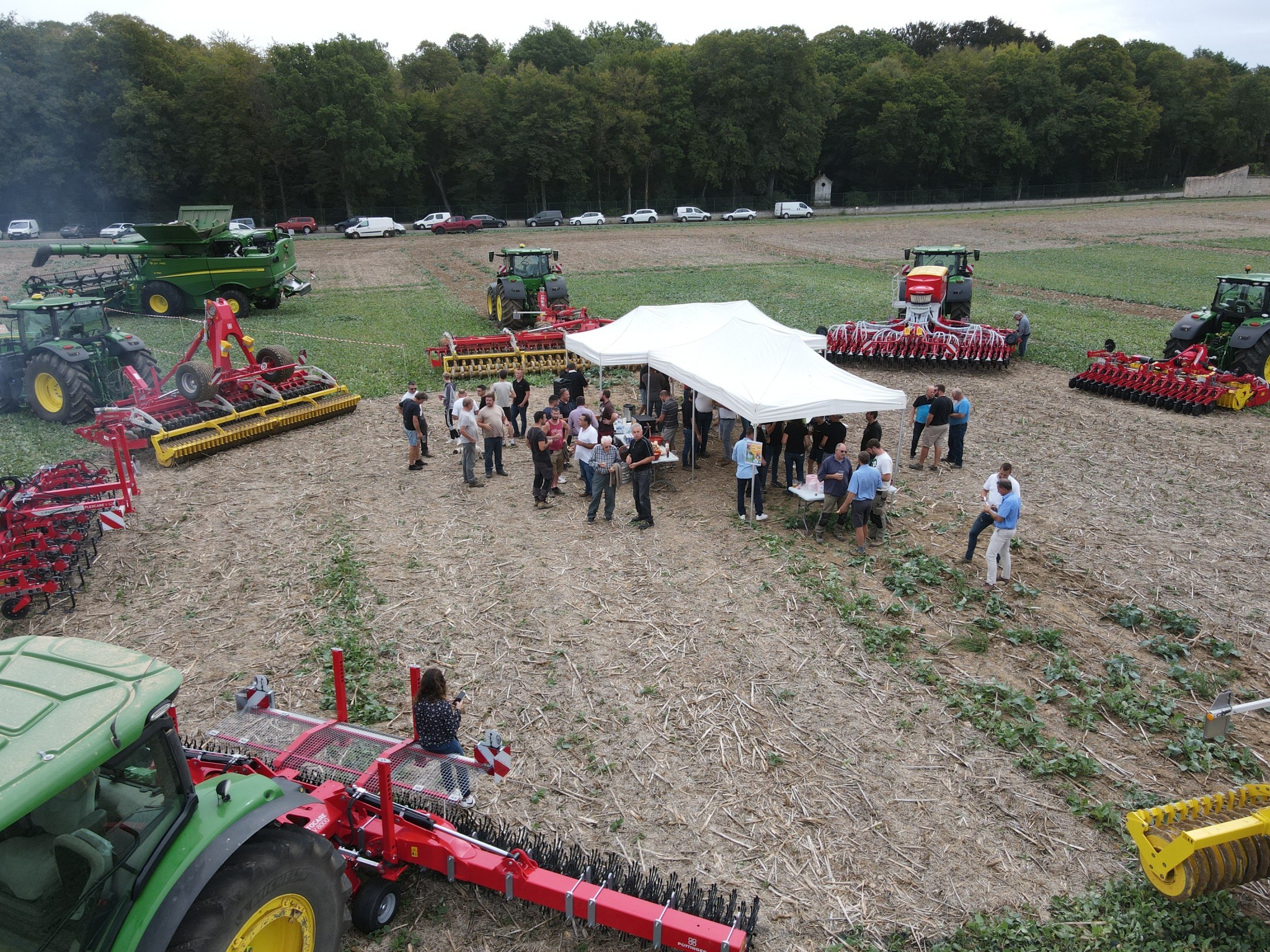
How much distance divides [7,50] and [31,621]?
192 feet

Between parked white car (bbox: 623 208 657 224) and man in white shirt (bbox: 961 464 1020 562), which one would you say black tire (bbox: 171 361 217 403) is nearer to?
man in white shirt (bbox: 961 464 1020 562)

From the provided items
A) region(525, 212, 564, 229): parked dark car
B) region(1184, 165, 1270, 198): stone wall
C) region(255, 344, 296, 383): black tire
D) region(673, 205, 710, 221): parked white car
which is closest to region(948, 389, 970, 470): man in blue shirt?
region(255, 344, 296, 383): black tire

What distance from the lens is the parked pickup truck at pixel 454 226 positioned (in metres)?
51.8

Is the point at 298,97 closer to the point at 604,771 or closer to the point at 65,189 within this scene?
the point at 65,189

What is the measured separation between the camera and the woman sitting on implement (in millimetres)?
5449

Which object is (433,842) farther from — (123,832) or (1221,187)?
(1221,187)

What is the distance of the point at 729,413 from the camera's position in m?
12.6

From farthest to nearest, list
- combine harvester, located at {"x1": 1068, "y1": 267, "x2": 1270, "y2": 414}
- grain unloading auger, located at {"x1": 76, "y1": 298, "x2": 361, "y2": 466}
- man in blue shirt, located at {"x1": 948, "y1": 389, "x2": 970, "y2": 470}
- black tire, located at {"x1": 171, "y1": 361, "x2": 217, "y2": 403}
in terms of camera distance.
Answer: combine harvester, located at {"x1": 1068, "y1": 267, "x2": 1270, "y2": 414} → black tire, located at {"x1": 171, "y1": 361, "x2": 217, "y2": 403} → grain unloading auger, located at {"x1": 76, "y1": 298, "x2": 361, "y2": 466} → man in blue shirt, located at {"x1": 948, "y1": 389, "x2": 970, "y2": 470}

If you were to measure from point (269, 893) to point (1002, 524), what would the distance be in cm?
770

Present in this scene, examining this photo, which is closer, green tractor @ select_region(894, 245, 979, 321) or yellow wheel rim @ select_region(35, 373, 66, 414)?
yellow wheel rim @ select_region(35, 373, 66, 414)

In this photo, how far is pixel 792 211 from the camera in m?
62.0

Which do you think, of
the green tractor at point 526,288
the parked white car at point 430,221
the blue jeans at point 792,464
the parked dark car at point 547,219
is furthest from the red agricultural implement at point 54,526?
the parked dark car at point 547,219

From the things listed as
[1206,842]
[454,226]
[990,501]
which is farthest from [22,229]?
[1206,842]

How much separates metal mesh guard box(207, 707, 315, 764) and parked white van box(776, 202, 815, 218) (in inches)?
2395
